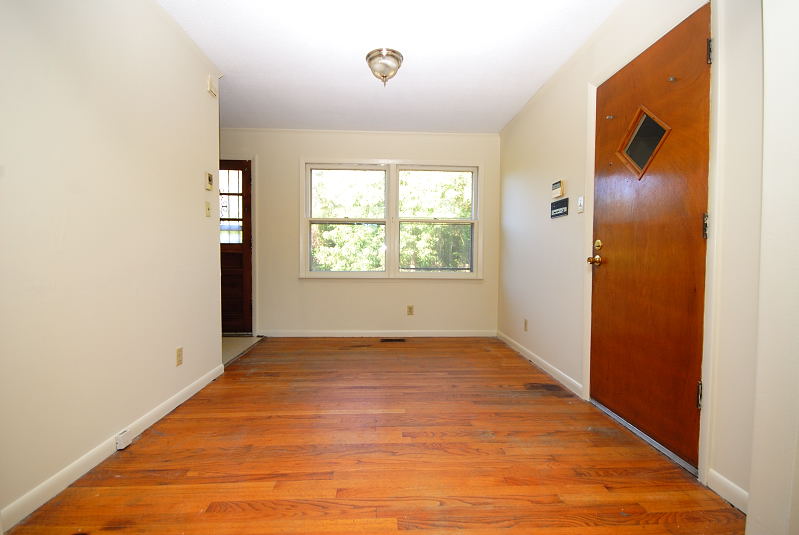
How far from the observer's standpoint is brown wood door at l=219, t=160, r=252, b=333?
3.91 metres

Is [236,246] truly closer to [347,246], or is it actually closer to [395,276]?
[347,246]

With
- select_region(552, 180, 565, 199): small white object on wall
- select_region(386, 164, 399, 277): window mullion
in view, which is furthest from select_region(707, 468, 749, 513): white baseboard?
select_region(386, 164, 399, 277): window mullion

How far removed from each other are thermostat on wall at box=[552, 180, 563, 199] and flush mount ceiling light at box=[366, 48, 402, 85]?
1.48 m

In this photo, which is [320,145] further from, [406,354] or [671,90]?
[671,90]

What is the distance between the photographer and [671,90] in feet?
5.12

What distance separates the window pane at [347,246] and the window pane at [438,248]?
31 cm

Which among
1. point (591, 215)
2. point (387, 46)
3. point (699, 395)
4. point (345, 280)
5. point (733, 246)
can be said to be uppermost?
point (387, 46)

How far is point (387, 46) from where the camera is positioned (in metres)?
2.31

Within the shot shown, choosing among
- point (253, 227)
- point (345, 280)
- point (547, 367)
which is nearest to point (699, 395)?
point (547, 367)

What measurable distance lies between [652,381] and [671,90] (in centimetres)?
142

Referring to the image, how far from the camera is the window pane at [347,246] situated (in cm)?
405

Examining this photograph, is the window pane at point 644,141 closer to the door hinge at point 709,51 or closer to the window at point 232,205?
the door hinge at point 709,51

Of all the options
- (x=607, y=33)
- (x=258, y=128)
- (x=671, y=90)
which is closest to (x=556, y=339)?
(x=671, y=90)

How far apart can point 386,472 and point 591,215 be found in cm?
194
